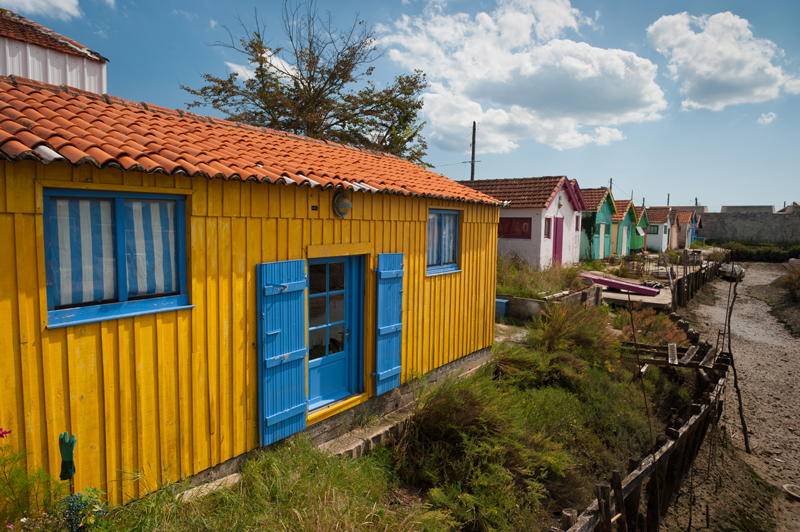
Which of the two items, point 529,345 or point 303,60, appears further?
point 303,60

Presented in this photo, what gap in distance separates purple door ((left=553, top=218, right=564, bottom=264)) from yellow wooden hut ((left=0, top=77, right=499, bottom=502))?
14.0 metres

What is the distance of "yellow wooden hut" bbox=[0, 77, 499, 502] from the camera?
315cm

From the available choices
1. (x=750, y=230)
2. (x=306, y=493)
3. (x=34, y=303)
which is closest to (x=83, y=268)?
(x=34, y=303)

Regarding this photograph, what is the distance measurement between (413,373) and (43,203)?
480cm

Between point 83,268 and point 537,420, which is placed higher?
point 83,268

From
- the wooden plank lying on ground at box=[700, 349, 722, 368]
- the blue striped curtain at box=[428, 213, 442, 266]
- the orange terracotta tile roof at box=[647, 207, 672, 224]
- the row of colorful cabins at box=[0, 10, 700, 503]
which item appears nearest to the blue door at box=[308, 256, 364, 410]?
the row of colorful cabins at box=[0, 10, 700, 503]

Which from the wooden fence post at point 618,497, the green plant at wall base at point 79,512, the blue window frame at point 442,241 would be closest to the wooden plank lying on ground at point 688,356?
the wooden fence post at point 618,497

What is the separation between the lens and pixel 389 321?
20.2 ft

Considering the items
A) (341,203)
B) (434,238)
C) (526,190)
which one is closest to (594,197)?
(526,190)

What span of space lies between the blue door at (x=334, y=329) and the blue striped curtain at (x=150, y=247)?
1.68 metres

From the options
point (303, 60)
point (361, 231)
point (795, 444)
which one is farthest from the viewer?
point (303, 60)

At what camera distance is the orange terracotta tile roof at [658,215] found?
36500 mm

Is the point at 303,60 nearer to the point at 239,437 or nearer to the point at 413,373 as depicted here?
the point at 413,373

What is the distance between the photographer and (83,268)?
3400 mm
